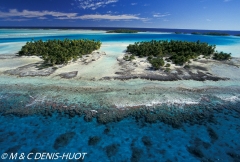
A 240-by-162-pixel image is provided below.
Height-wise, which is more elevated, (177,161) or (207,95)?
(207,95)

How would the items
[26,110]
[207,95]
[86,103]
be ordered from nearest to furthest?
1. [26,110]
2. [86,103]
3. [207,95]

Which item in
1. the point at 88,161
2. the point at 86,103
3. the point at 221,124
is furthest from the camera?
the point at 86,103

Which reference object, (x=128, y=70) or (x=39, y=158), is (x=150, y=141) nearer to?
(x=39, y=158)

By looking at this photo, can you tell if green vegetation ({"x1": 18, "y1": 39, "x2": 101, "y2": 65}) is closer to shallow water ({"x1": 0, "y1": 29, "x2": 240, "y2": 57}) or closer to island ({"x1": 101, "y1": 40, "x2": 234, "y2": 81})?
shallow water ({"x1": 0, "y1": 29, "x2": 240, "y2": 57})

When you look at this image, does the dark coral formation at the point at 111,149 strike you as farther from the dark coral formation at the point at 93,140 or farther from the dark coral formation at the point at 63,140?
the dark coral formation at the point at 63,140

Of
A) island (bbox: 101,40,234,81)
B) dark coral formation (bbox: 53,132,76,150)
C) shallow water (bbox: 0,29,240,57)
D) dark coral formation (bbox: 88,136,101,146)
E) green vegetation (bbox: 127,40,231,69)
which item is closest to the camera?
dark coral formation (bbox: 53,132,76,150)

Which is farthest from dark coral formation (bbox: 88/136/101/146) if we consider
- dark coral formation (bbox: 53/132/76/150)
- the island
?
the island

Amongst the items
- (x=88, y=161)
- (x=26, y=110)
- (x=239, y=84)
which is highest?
(x=239, y=84)

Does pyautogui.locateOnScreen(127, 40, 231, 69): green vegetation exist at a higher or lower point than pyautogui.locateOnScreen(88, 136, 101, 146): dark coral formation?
higher

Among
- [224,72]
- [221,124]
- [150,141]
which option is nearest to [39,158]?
[150,141]
